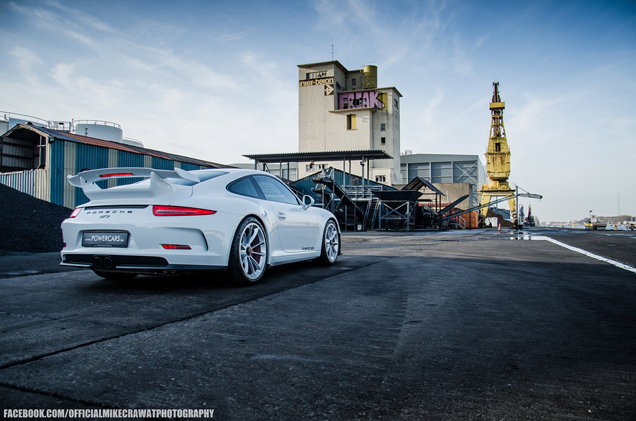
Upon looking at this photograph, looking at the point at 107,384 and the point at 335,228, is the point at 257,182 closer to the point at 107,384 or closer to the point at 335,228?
the point at 335,228

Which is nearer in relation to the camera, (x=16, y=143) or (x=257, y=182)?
(x=257, y=182)

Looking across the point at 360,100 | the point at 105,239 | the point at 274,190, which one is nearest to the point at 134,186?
the point at 105,239

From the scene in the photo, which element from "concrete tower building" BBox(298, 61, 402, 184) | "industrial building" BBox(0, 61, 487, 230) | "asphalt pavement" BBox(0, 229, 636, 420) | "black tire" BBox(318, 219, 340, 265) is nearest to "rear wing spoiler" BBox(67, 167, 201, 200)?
"asphalt pavement" BBox(0, 229, 636, 420)

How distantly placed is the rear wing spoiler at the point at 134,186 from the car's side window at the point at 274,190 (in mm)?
903

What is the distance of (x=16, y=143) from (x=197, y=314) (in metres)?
27.4

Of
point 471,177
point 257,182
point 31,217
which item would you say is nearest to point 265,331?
point 257,182

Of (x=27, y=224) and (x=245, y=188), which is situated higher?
(x=245, y=188)

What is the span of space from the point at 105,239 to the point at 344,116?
58.0 meters

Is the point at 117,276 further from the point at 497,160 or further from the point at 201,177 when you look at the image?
the point at 497,160

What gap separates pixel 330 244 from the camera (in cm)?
655

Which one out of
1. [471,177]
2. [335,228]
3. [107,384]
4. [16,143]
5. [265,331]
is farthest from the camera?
[471,177]

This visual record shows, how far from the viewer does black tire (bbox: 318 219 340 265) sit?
630 cm

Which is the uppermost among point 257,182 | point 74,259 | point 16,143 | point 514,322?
point 16,143

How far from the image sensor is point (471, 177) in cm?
7544
